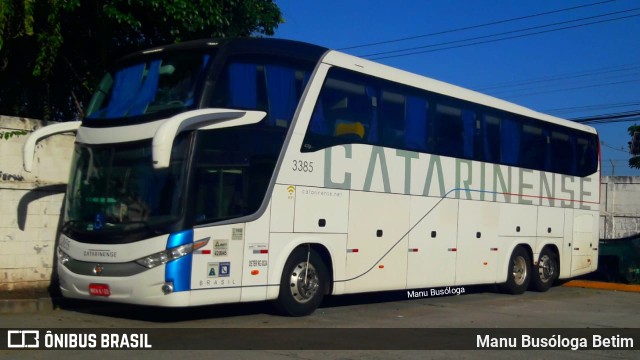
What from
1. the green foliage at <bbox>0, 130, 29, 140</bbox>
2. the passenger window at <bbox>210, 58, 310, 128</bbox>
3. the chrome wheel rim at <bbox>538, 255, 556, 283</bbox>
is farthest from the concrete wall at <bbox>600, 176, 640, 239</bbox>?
the green foliage at <bbox>0, 130, 29, 140</bbox>

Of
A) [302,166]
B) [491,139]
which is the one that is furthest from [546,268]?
[302,166]

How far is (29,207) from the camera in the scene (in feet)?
44.0

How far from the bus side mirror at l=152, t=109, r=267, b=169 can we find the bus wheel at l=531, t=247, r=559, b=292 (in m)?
9.70

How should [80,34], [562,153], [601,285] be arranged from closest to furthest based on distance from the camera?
[80,34], [562,153], [601,285]

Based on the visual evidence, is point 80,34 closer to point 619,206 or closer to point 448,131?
point 448,131

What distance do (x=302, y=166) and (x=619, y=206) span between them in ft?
55.9

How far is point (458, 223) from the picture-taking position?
15.7 meters

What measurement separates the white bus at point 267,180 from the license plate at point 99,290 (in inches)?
1.1

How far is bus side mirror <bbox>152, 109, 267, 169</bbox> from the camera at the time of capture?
32.0 ft

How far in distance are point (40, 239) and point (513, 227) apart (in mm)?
10048

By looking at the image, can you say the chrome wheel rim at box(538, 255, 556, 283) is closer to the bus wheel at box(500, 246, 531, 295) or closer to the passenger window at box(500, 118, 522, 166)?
the bus wheel at box(500, 246, 531, 295)

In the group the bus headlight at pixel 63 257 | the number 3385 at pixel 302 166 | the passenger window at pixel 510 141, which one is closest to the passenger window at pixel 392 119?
the number 3385 at pixel 302 166

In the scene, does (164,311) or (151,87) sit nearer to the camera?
(151,87)
